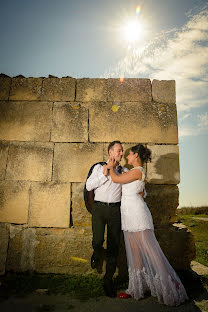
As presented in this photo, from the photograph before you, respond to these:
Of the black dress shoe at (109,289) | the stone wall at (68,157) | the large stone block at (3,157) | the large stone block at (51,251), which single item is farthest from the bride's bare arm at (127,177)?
the large stone block at (3,157)

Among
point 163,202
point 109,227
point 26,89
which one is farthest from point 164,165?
point 26,89

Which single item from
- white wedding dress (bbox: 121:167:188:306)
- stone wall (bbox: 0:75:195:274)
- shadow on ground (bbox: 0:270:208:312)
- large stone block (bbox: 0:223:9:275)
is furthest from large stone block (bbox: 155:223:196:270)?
large stone block (bbox: 0:223:9:275)

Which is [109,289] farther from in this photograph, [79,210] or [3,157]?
[3,157]

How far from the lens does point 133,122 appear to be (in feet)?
11.9

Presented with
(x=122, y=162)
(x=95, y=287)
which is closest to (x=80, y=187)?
(x=122, y=162)

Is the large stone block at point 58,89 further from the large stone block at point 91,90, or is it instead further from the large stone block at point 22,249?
the large stone block at point 22,249

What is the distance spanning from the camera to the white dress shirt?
2816 millimetres

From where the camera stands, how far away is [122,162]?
138 inches

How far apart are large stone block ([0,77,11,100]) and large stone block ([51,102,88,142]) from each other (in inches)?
39.7

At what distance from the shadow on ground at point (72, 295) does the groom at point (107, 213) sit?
0.91 feet

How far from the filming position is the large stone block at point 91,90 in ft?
12.2

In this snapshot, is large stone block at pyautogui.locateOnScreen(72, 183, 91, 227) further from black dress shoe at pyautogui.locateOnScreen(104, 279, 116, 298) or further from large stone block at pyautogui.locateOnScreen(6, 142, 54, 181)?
black dress shoe at pyautogui.locateOnScreen(104, 279, 116, 298)

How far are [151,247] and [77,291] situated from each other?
1.24 m

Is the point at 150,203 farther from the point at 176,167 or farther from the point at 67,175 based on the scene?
the point at 67,175
